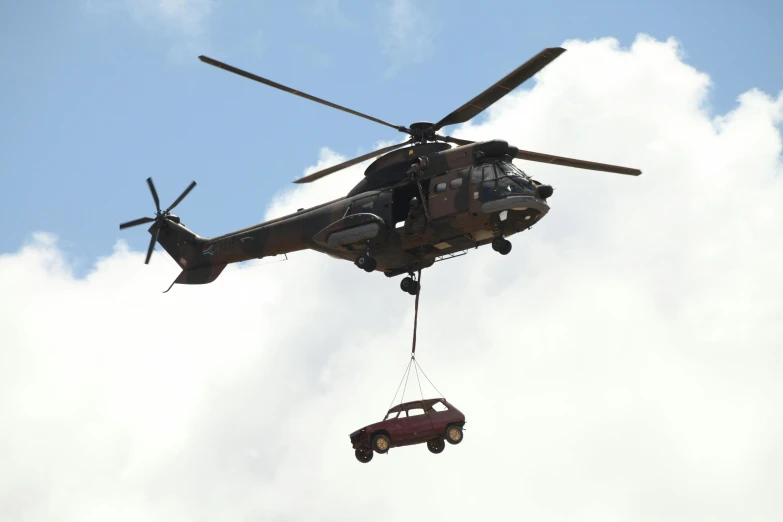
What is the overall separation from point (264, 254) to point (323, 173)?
367 centimetres

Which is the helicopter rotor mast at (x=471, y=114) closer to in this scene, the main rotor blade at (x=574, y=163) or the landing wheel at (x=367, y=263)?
the main rotor blade at (x=574, y=163)

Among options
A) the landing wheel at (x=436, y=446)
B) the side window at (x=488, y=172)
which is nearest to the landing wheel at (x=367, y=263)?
the side window at (x=488, y=172)

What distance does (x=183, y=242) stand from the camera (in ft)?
134

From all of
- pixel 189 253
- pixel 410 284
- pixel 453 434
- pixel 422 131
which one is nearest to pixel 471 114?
pixel 422 131

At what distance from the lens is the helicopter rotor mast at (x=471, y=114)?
29578mm

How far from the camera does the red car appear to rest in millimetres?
30797

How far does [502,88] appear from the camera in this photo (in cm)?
3067

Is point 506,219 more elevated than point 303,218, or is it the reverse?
point 303,218

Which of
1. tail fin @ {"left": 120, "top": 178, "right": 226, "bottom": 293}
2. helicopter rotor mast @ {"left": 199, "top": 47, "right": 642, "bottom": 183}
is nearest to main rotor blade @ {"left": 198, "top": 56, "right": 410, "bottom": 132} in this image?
helicopter rotor mast @ {"left": 199, "top": 47, "right": 642, "bottom": 183}

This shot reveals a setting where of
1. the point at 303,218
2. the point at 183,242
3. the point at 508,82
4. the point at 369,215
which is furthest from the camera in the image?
the point at 183,242

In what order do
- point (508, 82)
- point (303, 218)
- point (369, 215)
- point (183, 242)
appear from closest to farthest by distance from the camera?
point (508, 82), point (369, 215), point (303, 218), point (183, 242)

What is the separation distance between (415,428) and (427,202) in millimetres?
6724

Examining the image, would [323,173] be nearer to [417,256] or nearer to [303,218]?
[303,218]

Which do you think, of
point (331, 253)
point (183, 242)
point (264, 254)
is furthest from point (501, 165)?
point (183, 242)
